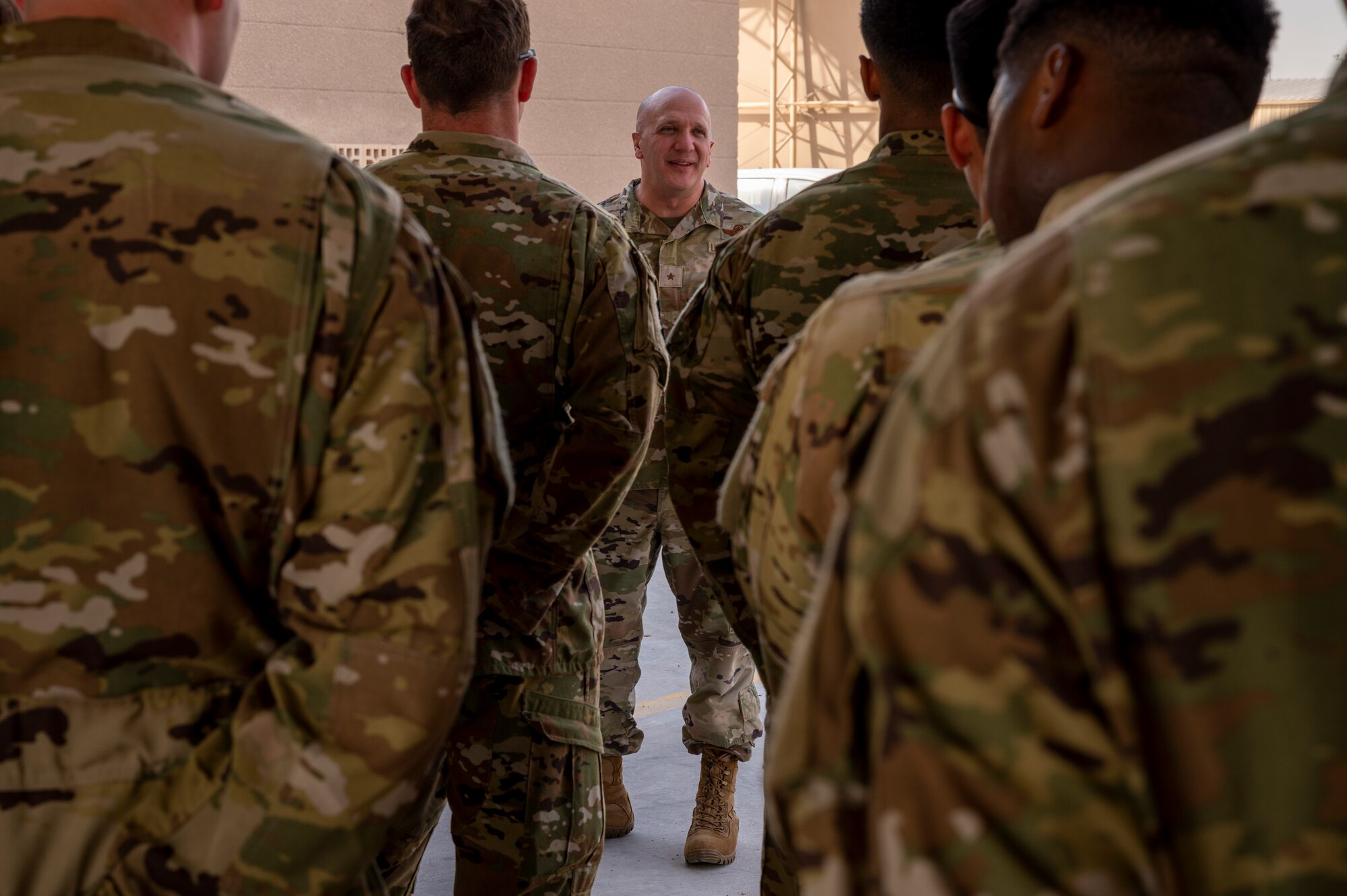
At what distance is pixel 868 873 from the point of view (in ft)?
2.18

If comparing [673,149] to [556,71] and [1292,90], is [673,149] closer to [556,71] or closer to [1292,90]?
[556,71]

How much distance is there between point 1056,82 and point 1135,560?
1.76 ft

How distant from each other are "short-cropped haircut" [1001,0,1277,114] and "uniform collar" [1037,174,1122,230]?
101 millimetres

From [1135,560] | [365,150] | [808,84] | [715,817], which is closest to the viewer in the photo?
[1135,560]

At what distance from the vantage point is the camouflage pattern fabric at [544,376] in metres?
2.15

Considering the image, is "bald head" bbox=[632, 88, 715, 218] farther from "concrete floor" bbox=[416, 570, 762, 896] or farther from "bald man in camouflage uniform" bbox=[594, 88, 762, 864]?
"concrete floor" bbox=[416, 570, 762, 896]

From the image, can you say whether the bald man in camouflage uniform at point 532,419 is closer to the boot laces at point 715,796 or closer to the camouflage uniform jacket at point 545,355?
the camouflage uniform jacket at point 545,355

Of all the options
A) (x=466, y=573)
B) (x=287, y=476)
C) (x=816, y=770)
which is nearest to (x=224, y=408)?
(x=287, y=476)

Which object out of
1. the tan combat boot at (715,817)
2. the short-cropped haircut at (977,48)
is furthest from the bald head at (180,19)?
the tan combat boot at (715,817)

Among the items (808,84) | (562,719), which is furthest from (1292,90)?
(562,719)

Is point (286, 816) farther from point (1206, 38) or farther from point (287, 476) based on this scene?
point (1206, 38)

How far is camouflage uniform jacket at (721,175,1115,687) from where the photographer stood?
3.93 ft

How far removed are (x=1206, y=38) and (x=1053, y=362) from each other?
1.77 feet

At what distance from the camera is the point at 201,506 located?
1.15 metres
